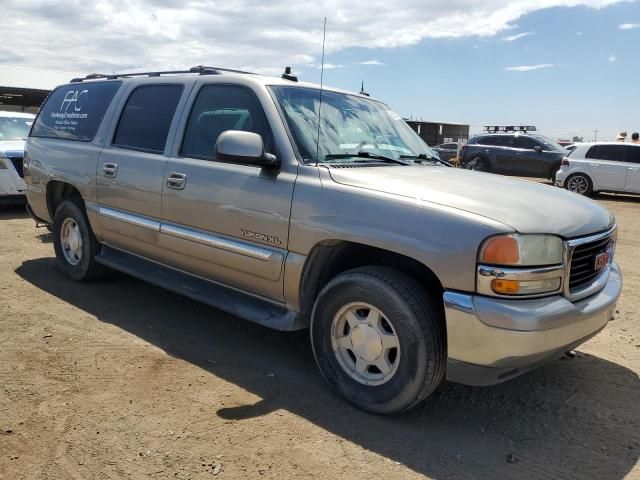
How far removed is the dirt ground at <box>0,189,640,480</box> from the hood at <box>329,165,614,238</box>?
3.61 feet

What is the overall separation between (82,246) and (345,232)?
3.23 metres

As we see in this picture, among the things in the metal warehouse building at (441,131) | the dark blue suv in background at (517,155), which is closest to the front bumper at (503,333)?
the dark blue suv in background at (517,155)

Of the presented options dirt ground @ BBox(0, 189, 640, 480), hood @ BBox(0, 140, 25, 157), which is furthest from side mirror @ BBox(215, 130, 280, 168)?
hood @ BBox(0, 140, 25, 157)

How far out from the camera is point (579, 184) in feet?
51.3

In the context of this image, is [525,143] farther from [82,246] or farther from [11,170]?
[82,246]

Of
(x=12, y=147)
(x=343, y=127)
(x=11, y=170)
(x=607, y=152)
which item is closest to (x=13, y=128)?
(x=12, y=147)

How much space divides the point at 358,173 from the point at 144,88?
2.35 metres

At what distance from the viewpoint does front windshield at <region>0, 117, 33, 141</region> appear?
10281 millimetres

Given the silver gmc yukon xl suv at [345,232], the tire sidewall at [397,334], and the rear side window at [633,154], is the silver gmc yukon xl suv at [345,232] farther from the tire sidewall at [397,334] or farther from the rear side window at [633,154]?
the rear side window at [633,154]

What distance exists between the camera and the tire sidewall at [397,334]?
9.77 ft

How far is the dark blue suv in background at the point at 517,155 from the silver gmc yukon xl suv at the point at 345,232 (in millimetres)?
14680

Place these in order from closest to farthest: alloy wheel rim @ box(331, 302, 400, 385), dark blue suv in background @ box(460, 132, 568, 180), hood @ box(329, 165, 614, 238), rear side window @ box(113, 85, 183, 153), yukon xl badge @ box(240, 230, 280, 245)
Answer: hood @ box(329, 165, 614, 238)
alloy wheel rim @ box(331, 302, 400, 385)
yukon xl badge @ box(240, 230, 280, 245)
rear side window @ box(113, 85, 183, 153)
dark blue suv in background @ box(460, 132, 568, 180)

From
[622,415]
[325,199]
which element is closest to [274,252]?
[325,199]

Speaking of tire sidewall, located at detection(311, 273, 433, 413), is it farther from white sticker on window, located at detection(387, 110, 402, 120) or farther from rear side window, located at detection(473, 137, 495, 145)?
rear side window, located at detection(473, 137, 495, 145)
